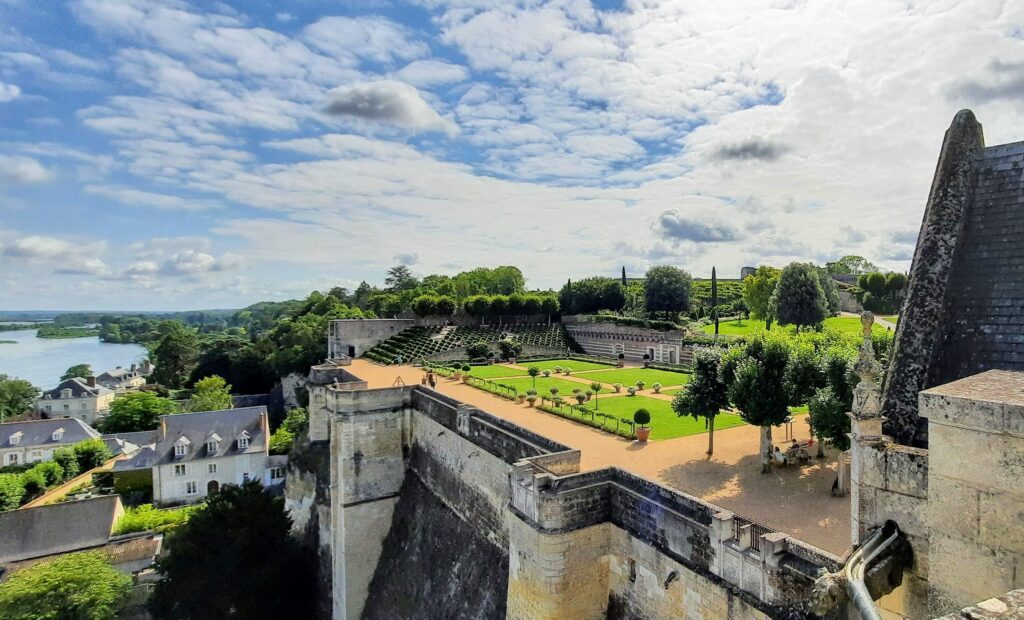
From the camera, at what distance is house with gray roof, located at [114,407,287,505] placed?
122 ft

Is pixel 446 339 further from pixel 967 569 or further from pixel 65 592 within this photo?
pixel 967 569

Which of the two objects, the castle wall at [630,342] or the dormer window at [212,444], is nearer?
the dormer window at [212,444]

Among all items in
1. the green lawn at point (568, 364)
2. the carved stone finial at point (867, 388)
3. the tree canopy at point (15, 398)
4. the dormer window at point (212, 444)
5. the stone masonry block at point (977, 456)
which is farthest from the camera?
the tree canopy at point (15, 398)

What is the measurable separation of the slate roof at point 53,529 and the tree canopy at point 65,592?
5182 millimetres

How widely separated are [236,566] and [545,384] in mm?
18087

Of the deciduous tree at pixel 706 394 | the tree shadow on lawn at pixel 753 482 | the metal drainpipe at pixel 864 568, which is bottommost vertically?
the tree shadow on lawn at pixel 753 482

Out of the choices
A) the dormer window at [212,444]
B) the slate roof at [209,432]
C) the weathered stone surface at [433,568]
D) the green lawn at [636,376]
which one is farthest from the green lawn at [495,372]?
the dormer window at [212,444]

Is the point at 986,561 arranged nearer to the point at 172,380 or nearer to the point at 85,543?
the point at 85,543

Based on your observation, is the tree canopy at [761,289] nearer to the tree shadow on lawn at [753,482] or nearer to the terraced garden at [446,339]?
the terraced garden at [446,339]

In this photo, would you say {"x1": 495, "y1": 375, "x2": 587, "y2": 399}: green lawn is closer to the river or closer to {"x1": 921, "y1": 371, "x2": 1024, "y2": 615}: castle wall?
{"x1": 921, "y1": 371, "x2": 1024, "y2": 615}: castle wall

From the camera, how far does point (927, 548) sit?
212 inches

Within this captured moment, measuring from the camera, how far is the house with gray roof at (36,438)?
142 ft

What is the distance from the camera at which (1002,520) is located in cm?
441

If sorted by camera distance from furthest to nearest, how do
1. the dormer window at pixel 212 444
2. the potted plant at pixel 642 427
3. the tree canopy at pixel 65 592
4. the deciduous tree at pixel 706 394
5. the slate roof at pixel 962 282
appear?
the dormer window at pixel 212 444
the tree canopy at pixel 65 592
the potted plant at pixel 642 427
the deciduous tree at pixel 706 394
the slate roof at pixel 962 282
